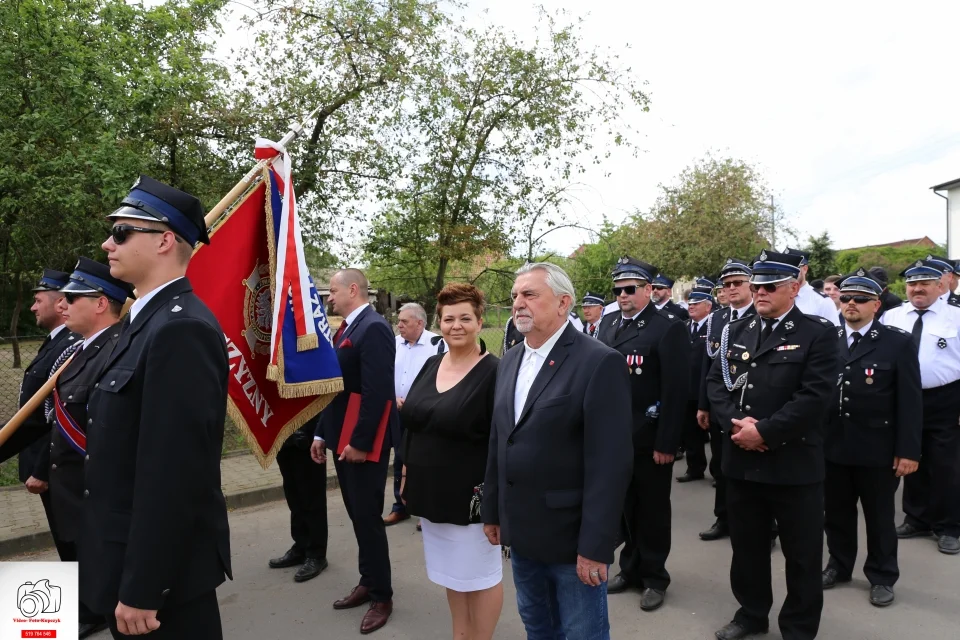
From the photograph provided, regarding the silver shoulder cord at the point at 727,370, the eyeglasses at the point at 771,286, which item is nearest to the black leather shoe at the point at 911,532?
the silver shoulder cord at the point at 727,370

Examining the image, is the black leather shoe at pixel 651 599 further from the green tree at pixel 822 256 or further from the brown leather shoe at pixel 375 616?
the green tree at pixel 822 256

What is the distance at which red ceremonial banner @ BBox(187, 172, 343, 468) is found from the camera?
3717mm

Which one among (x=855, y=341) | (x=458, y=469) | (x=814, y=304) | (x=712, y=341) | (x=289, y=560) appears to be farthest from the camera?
(x=814, y=304)

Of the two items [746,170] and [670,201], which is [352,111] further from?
[746,170]

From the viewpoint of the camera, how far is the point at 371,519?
4.25 meters

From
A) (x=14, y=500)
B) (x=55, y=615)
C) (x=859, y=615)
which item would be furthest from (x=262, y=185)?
(x=14, y=500)

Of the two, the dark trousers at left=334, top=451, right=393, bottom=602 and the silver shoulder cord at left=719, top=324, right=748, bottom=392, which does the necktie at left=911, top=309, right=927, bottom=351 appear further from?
the dark trousers at left=334, top=451, right=393, bottom=602

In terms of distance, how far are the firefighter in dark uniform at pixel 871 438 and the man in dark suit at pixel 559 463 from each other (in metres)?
2.62

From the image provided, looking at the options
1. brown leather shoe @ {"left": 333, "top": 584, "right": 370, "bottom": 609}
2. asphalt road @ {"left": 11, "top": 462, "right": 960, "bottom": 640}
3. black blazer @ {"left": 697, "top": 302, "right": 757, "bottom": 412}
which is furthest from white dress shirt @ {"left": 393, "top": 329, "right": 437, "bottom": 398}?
black blazer @ {"left": 697, "top": 302, "right": 757, "bottom": 412}

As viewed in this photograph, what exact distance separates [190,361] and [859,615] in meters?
4.32

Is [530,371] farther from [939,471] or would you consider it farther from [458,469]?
[939,471]

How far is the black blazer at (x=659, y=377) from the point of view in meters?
4.42

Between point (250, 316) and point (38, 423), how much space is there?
128cm

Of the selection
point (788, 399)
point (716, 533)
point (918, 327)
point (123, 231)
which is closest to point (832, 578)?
point (716, 533)
